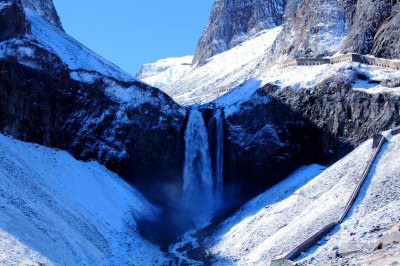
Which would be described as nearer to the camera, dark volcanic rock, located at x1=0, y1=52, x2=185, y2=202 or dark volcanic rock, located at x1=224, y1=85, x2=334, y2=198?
dark volcanic rock, located at x1=0, y1=52, x2=185, y2=202

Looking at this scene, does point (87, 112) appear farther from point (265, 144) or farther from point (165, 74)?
point (165, 74)

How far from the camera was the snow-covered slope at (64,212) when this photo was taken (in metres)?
37.3

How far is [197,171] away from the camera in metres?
63.2

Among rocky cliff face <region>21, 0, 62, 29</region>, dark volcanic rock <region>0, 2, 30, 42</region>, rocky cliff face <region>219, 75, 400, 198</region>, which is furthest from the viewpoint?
rocky cliff face <region>21, 0, 62, 29</region>

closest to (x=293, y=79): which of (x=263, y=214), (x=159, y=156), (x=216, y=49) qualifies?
(x=159, y=156)

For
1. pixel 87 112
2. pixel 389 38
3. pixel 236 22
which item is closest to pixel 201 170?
pixel 87 112

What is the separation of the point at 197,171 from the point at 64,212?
20091mm

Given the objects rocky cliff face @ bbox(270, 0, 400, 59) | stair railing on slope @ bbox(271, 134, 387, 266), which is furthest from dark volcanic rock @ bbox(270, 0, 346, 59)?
stair railing on slope @ bbox(271, 134, 387, 266)

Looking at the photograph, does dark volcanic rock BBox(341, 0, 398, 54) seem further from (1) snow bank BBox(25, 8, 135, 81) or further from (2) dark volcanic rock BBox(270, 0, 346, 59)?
(1) snow bank BBox(25, 8, 135, 81)

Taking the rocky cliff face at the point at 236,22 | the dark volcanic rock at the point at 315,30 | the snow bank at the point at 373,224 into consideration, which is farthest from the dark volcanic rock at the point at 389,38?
the rocky cliff face at the point at 236,22

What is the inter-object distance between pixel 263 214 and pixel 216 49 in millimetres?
100899

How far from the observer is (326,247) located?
3541 centimetres

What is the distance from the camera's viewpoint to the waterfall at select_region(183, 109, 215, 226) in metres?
60.8

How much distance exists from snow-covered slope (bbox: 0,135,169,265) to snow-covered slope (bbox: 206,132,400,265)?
6716 mm
